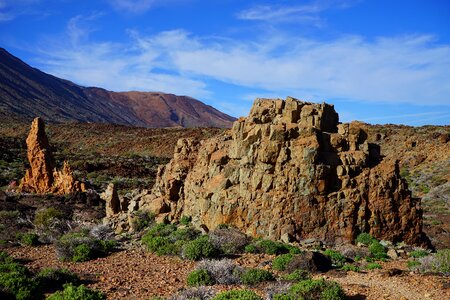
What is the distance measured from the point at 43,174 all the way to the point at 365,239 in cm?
2145

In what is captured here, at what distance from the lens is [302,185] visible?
563 inches

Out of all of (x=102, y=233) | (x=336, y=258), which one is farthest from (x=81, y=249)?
(x=336, y=258)

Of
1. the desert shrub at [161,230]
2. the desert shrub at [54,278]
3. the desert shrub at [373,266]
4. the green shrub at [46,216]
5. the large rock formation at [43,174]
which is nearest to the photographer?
the desert shrub at [54,278]

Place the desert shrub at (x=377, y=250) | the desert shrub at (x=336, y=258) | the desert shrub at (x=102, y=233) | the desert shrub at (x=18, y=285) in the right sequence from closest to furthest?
the desert shrub at (x=18, y=285), the desert shrub at (x=336, y=258), the desert shrub at (x=377, y=250), the desert shrub at (x=102, y=233)

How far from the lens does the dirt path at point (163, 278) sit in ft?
29.4

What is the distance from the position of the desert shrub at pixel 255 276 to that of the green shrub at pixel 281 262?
81 centimetres

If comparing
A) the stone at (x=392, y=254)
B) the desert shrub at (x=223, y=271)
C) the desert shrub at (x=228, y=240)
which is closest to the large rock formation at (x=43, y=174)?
the desert shrub at (x=228, y=240)

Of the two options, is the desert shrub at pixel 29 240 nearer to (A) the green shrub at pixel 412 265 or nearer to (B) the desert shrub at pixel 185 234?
(B) the desert shrub at pixel 185 234

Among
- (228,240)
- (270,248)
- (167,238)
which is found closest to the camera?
(270,248)

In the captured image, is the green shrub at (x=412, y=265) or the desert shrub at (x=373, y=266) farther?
the desert shrub at (x=373, y=266)

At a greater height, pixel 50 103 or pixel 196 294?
pixel 50 103

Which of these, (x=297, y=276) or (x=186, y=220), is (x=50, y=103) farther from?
(x=297, y=276)

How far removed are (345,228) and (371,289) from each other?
4.76 metres

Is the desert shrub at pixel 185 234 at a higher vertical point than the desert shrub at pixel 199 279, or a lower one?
higher
